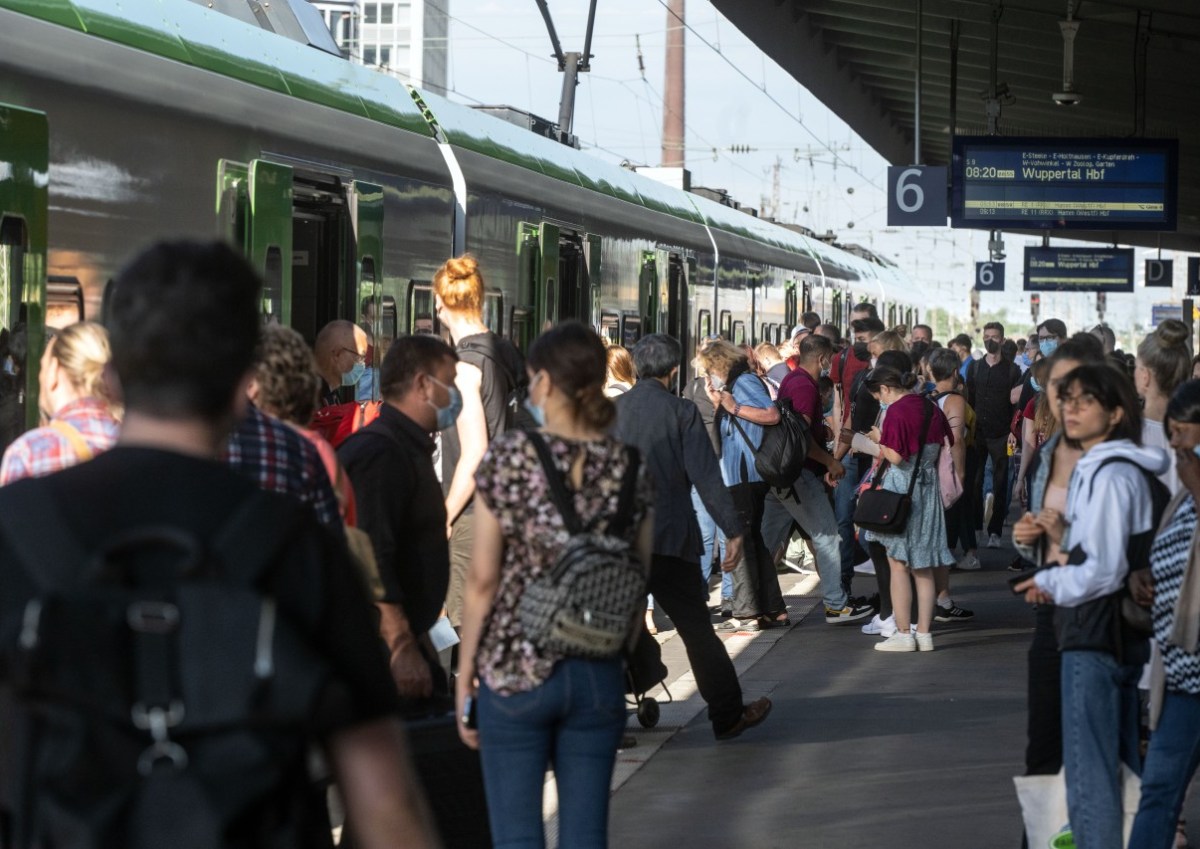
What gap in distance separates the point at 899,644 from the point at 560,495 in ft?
22.9

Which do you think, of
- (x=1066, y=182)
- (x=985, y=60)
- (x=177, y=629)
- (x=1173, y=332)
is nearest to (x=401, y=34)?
(x=985, y=60)

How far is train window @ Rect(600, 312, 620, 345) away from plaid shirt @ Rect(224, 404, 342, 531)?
1114cm

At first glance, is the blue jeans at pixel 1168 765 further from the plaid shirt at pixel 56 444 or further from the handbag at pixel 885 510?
the handbag at pixel 885 510

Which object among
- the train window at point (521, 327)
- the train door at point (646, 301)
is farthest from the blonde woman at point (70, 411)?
the train door at point (646, 301)

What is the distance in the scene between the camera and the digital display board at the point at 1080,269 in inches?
1316

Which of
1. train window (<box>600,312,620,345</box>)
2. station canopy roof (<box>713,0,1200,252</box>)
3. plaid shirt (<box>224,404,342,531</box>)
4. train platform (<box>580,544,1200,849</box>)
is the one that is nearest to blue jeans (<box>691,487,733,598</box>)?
train platform (<box>580,544,1200,849</box>)

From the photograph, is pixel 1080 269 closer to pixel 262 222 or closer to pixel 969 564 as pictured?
pixel 969 564

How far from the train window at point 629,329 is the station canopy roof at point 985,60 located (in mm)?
2814

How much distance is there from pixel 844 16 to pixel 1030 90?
5.78 meters

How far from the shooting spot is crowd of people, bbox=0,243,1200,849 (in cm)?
221

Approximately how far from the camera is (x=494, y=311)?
38.6 feet

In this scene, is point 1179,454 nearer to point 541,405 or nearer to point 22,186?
point 541,405

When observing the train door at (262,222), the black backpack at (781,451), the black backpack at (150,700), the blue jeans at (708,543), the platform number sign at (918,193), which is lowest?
the blue jeans at (708,543)

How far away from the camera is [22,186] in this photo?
5867 mm
